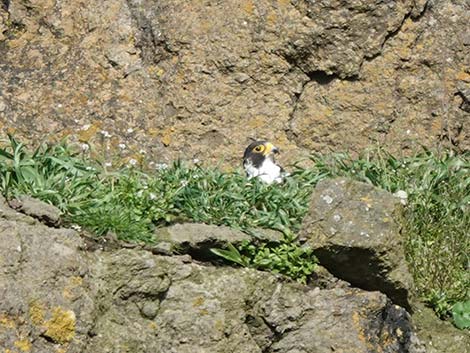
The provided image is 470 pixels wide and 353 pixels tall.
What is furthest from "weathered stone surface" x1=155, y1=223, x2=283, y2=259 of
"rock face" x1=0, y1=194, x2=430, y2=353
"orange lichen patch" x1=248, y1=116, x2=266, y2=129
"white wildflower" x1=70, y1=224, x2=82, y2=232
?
"orange lichen patch" x1=248, y1=116, x2=266, y2=129

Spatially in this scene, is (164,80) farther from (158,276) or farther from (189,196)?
(158,276)

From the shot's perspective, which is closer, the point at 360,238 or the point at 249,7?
the point at 360,238

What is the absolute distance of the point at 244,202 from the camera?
7.92 m

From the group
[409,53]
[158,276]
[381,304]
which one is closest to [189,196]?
[158,276]

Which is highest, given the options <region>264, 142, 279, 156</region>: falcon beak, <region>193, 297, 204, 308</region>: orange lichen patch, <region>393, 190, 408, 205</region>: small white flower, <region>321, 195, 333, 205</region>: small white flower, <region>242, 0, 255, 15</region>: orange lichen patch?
<region>242, 0, 255, 15</region>: orange lichen patch

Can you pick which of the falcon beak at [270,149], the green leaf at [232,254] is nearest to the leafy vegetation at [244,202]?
the green leaf at [232,254]

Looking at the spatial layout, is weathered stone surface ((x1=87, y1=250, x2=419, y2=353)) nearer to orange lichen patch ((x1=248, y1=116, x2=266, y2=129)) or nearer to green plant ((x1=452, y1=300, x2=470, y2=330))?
green plant ((x1=452, y1=300, x2=470, y2=330))

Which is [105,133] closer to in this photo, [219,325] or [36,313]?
[219,325]

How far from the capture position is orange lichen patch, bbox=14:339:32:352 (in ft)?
21.4

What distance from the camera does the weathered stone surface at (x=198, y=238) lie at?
7426 millimetres

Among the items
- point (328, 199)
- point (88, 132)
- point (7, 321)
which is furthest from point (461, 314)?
point (88, 132)

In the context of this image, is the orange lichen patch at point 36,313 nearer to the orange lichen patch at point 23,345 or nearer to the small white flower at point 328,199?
the orange lichen patch at point 23,345

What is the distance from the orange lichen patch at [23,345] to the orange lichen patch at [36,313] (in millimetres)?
115

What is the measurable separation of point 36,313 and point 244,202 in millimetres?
1776
